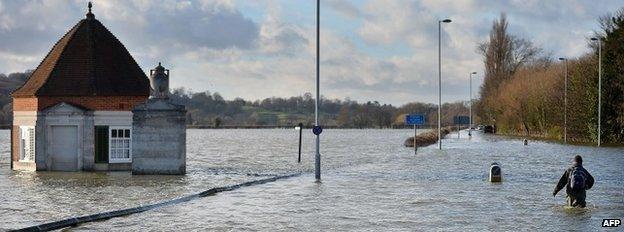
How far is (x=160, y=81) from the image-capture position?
2950 centimetres

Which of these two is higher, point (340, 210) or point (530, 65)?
point (530, 65)

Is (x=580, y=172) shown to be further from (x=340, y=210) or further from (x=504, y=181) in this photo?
(x=504, y=181)

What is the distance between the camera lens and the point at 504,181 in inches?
1059

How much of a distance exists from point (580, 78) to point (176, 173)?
5106 cm

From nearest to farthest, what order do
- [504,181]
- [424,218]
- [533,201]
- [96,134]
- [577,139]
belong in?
[424,218], [533,201], [504,181], [96,134], [577,139]

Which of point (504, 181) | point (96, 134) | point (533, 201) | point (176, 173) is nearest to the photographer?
point (533, 201)

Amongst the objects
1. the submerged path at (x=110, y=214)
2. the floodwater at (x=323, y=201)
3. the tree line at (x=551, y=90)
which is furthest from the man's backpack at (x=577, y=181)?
the tree line at (x=551, y=90)

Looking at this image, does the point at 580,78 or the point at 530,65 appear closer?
the point at 580,78

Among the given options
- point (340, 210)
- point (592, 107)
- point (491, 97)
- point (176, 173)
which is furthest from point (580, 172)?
point (491, 97)

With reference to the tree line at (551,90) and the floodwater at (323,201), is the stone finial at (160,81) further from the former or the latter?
the tree line at (551,90)

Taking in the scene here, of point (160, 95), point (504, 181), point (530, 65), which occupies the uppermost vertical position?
point (530, 65)

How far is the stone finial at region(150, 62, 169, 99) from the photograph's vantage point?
29484mm

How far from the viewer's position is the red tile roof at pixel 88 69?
31844mm

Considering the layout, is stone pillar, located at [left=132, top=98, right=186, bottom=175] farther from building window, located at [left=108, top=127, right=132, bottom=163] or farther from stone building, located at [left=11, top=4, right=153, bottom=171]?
building window, located at [left=108, top=127, right=132, bottom=163]
